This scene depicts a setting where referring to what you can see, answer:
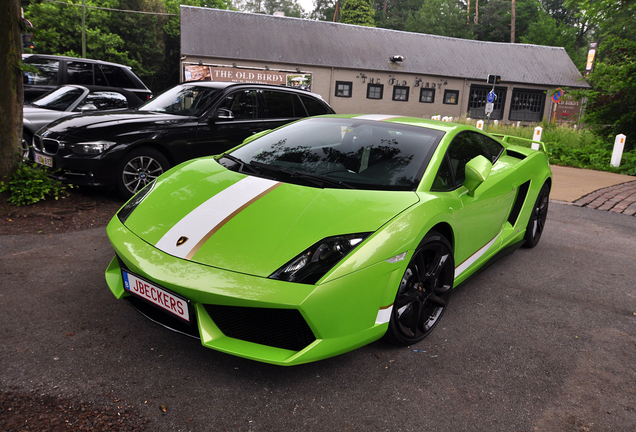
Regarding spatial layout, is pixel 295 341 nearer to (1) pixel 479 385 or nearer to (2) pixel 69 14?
(1) pixel 479 385

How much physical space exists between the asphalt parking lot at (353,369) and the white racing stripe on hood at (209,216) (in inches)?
24.0

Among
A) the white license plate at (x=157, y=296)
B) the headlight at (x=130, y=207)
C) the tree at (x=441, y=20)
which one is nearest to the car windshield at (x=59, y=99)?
the headlight at (x=130, y=207)

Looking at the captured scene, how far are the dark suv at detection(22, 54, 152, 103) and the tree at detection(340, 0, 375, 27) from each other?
149 ft

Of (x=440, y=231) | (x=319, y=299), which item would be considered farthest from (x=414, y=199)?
(x=319, y=299)

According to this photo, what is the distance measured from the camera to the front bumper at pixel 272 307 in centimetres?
209

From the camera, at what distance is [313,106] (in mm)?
7090

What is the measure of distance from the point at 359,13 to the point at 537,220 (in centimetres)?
5075

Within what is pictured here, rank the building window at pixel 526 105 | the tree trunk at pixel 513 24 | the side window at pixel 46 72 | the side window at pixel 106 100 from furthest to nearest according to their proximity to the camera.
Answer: the tree trunk at pixel 513 24 → the building window at pixel 526 105 → the side window at pixel 46 72 → the side window at pixel 106 100

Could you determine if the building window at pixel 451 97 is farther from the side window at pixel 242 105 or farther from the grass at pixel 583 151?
the side window at pixel 242 105

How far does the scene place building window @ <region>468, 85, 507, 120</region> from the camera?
1422 inches

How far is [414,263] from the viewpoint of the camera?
2.65m

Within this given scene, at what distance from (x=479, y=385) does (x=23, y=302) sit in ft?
9.27

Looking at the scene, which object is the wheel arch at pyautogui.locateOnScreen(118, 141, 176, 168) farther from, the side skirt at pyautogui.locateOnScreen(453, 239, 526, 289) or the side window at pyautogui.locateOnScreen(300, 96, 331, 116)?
the side skirt at pyautogui.locateOnScreen(453, 239, 526, 289)

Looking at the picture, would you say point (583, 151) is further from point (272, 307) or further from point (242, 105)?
point (272, 307)
